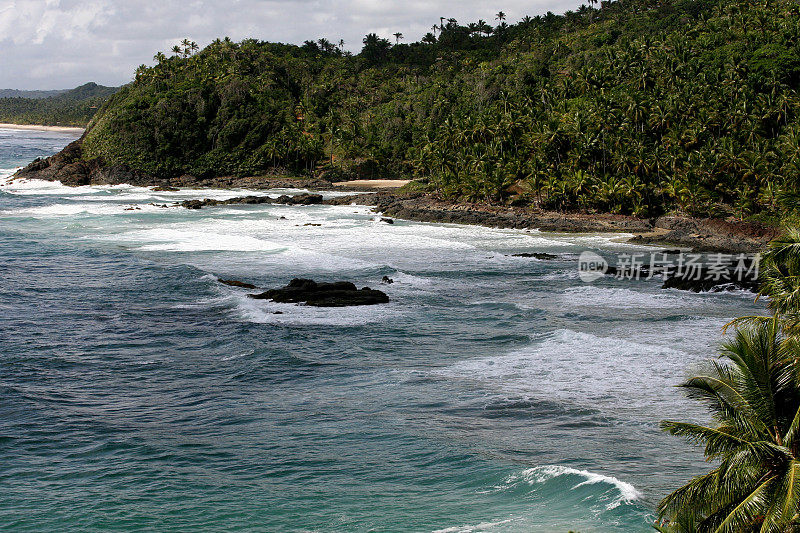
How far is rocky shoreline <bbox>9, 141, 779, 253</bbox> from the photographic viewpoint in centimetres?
5656

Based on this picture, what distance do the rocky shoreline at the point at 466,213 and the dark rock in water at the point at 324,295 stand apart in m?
28.2

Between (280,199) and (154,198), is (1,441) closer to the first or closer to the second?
(280,199)

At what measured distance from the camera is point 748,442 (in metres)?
10.3

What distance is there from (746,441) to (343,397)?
1583 centimetres

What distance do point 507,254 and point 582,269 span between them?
713 centimetres

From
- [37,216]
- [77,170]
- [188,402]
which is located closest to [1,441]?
[188,402]

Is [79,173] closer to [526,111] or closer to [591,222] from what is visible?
[526,111]

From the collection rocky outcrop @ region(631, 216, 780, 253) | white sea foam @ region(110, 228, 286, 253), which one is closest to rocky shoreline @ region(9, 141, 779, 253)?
rocky outcrop @ region(631, 216, 780, 253)

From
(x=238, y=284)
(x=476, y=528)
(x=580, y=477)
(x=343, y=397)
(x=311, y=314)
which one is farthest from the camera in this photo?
(x=238, y=284)

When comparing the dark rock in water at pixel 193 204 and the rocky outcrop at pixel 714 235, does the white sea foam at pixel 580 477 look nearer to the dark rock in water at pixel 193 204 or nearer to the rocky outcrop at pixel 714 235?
the rocky outcrop at pixel 714 235

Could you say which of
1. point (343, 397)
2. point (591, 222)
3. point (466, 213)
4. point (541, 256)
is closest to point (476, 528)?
point (343, 397)

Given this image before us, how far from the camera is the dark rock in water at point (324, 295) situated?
3747 cm

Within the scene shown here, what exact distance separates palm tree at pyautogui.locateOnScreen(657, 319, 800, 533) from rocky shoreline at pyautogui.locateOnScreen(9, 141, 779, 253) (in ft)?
148

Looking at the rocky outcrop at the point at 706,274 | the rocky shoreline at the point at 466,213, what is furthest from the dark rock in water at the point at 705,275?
the rocky shoreline at the point at 466,213
